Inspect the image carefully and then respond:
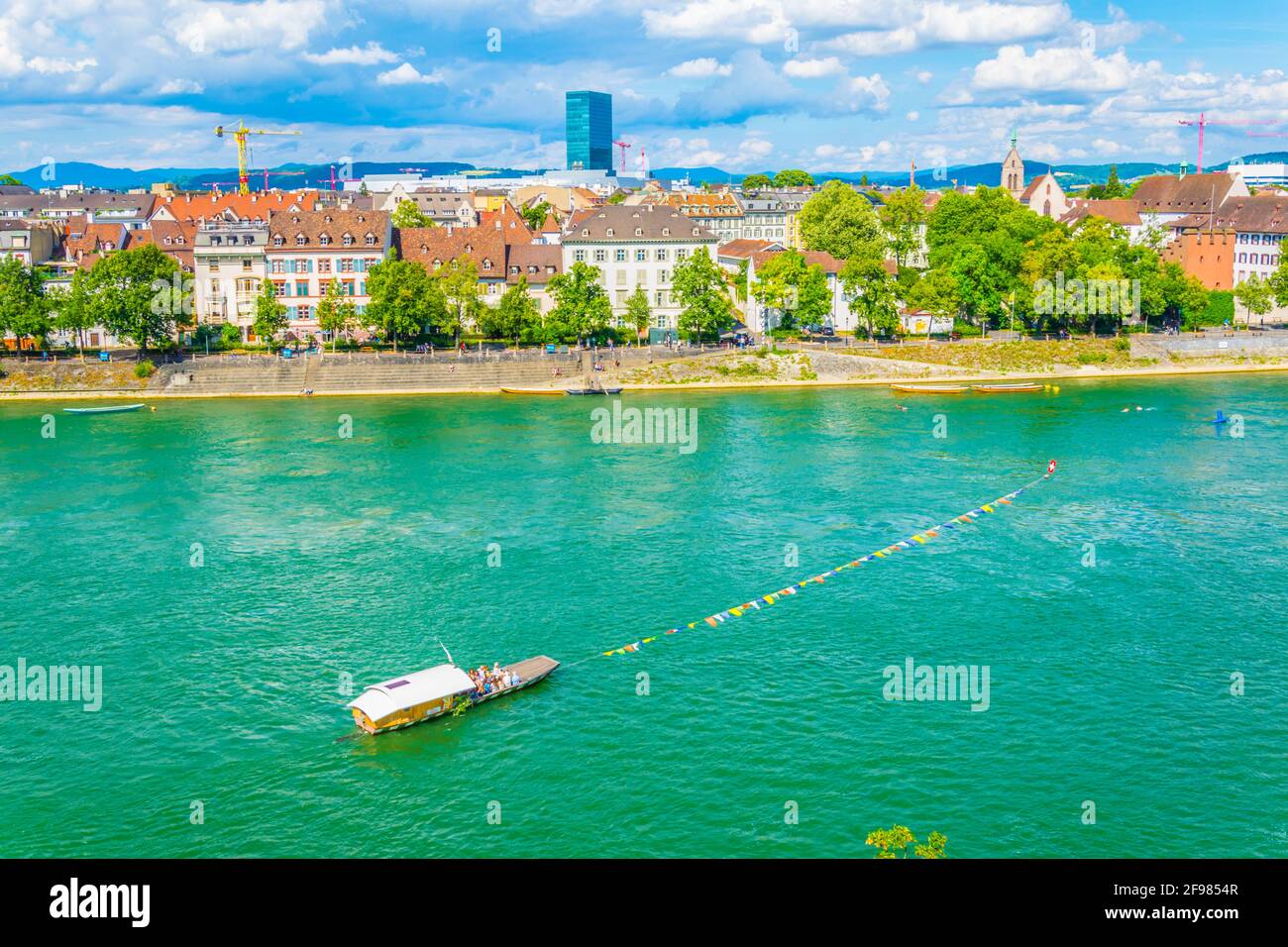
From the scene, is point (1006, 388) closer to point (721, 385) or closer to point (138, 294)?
point (721, 385)

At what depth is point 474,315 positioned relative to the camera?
90.8m

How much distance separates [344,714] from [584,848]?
918 centimetres

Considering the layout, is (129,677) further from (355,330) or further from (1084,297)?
(1084,297)

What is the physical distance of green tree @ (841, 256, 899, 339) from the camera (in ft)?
303

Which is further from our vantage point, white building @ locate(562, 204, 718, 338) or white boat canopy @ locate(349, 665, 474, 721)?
white building @ locate(562, 204, 718, 338)

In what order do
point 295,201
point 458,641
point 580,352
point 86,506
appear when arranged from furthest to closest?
point 295,201, point 580,352, point 86,506, point 458,641

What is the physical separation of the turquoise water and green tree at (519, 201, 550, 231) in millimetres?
82877

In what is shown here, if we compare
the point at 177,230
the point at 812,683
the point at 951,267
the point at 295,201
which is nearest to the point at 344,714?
the point at 812,683

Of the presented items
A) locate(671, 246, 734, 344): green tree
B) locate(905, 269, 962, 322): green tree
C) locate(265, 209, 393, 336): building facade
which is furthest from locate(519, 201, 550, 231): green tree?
locate(905, 269, 962, 322): green tree

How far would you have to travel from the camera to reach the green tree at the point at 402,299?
86188 millimetres

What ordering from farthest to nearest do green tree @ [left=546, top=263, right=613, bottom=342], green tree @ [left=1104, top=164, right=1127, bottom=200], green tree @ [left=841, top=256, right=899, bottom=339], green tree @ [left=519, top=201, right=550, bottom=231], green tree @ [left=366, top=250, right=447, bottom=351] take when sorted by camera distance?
green tree @ [left=1104, top=164, right=1127, bottom=200], green tree @ [left=519, top=201, right=550, bottom=231], green tree @ [left=841, top=256, right=899, bottom=339], green tree @ [left=546, top=263, right=613, bottom=342], green tree @ [left=366, top=250, right=447, bottom=351]

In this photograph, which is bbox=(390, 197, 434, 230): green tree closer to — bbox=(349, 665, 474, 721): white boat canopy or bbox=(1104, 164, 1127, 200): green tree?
bbox=(349, 665, 474, 721): white boat canopy

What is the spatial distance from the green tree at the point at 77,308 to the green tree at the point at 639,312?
1546 inches

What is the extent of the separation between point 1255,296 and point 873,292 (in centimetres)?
3508
